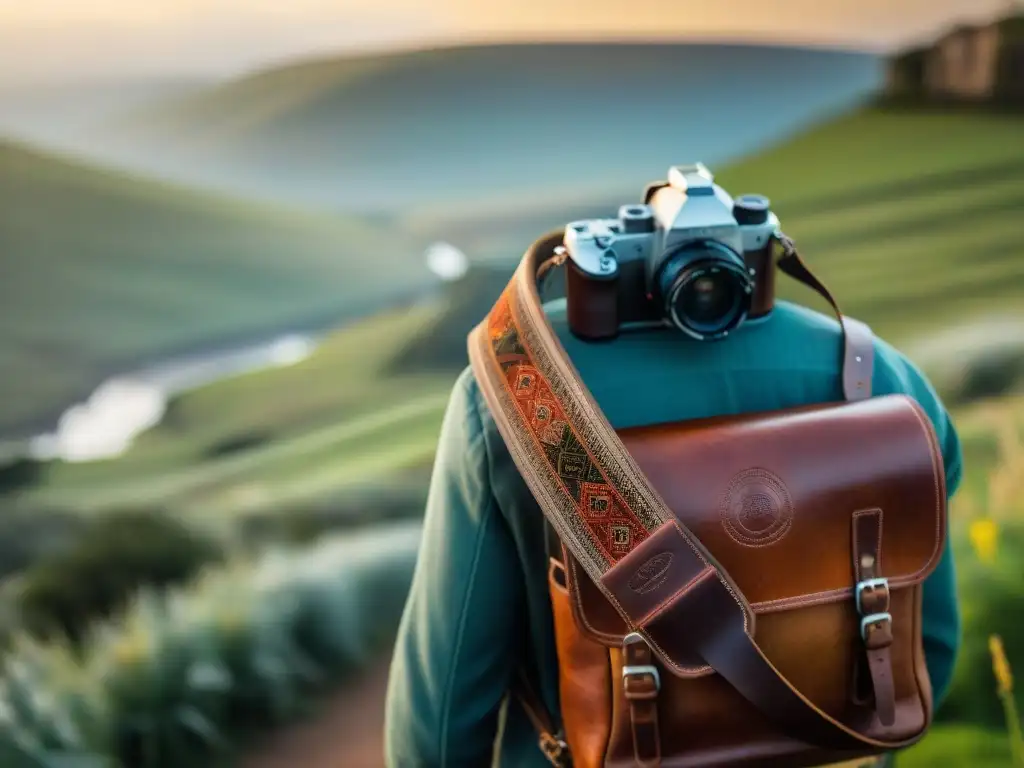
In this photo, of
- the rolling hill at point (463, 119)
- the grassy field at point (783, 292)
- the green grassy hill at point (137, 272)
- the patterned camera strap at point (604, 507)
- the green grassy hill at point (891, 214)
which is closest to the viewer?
the patterned camera strap at point (604, 507)

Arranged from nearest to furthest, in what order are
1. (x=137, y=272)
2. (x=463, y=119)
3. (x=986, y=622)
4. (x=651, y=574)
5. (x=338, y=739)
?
(x=651, y=574) → (x=986, y=622) → (x=338, y=739) → (x=137, y=272) → (x=463, y=119)

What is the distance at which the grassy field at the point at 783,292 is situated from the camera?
1.79 m

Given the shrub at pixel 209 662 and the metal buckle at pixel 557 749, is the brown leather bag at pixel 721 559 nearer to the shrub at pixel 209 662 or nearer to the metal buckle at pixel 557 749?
the metal buckle at pixel 557 749

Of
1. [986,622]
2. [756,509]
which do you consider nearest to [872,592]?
[756,509]

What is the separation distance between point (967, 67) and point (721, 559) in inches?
92.6

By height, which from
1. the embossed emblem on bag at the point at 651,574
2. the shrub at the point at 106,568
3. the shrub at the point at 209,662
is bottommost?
the shrub at the point at 209,662

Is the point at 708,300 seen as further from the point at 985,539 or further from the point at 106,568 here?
the point at 106,568

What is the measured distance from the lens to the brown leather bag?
55 centimetres

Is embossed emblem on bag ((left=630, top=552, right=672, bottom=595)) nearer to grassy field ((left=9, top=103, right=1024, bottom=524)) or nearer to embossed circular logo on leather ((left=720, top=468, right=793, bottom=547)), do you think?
embossed circular logo on leather ((left=720, top=468, right=793, bottom=547))

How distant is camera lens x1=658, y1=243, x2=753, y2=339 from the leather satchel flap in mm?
70

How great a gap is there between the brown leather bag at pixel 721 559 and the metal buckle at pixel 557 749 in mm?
73

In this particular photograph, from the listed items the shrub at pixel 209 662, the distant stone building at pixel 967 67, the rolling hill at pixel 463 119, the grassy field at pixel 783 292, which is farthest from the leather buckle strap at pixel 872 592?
the distant stone building at pixel 967 67

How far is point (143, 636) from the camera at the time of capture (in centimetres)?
150

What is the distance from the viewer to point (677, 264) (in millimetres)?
579
